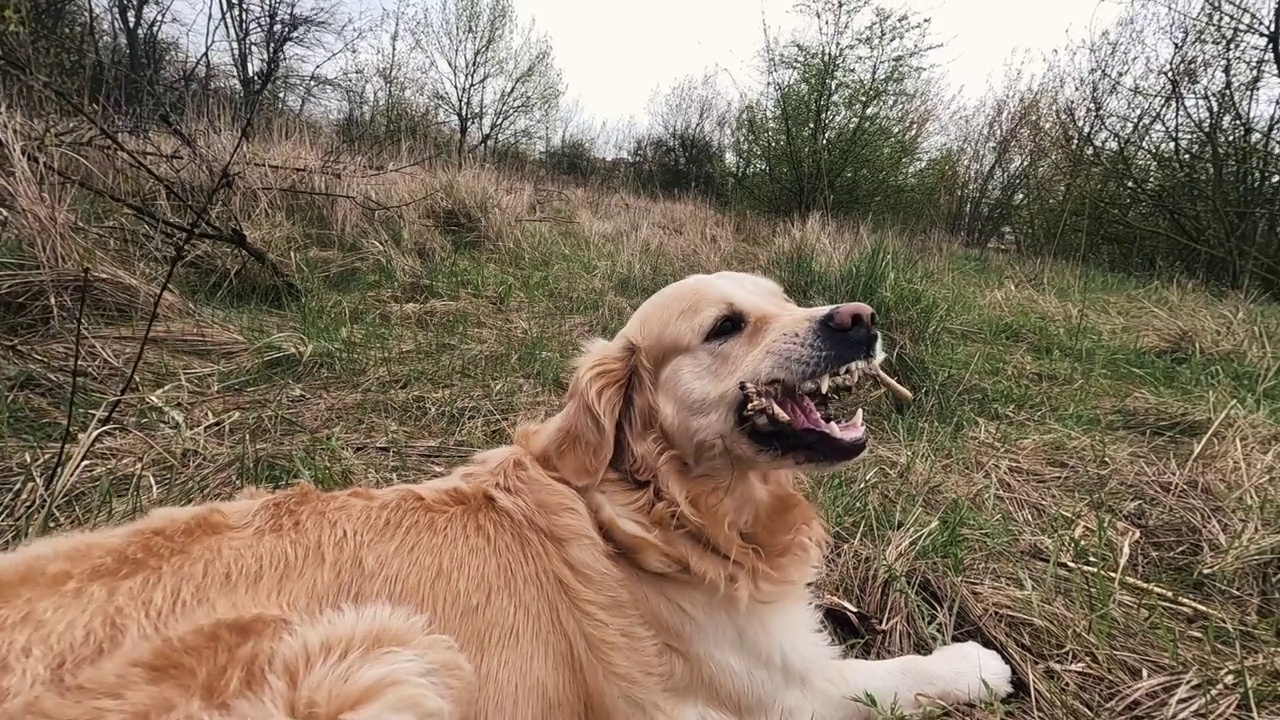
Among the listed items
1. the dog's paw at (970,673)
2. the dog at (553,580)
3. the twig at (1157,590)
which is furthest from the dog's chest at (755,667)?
the twig at (1157,590)

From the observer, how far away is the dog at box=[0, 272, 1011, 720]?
1.42 metres

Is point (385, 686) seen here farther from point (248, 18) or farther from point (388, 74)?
point (248, 18)

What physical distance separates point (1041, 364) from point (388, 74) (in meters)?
12.2

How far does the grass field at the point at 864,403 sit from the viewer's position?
215cm

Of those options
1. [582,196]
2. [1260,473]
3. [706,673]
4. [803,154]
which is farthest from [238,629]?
[803,154]

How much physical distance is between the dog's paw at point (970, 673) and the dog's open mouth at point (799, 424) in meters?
0.66

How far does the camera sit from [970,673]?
6.32ft

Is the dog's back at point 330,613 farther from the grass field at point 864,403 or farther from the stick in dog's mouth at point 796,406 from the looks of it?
the grass field at point 864,403

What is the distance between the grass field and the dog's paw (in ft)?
0.18

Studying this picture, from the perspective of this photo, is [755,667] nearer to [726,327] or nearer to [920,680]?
[920,680]

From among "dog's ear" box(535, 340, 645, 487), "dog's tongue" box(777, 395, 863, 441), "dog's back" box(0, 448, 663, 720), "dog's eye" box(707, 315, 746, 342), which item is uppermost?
"dog's eye" box(707, 315, 746, 342)

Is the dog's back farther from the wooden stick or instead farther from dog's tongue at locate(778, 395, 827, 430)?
the wooden stick

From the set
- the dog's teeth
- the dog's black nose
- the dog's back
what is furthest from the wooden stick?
the dog's back

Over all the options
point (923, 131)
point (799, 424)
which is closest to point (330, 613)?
point (799, 424)
